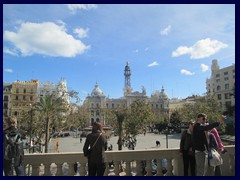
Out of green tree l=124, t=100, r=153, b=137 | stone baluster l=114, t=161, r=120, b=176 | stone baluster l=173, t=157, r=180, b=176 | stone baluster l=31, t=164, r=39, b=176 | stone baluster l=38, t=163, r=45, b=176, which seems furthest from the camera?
green tree l=124, t=100, r=153, b=137

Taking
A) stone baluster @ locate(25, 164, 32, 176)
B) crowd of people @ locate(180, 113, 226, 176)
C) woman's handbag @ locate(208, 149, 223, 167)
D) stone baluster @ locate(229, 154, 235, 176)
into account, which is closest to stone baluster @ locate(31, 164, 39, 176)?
stone baluster @ locate(25, 164, 32, 176)

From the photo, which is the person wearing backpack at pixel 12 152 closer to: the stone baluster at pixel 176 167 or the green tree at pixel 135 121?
the stone baluster at pixel 176 167

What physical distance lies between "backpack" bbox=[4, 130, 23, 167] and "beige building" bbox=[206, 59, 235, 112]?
6794 centimetres

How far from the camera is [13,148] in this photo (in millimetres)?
5422

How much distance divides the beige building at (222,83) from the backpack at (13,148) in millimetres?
67936

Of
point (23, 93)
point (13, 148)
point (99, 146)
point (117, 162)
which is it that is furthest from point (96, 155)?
point (23, 93)

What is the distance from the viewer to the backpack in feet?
17.7

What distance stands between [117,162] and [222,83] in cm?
7295

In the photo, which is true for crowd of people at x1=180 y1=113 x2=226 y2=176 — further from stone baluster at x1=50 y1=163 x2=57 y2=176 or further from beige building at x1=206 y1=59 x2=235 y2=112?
beige building at x1=206 y1=59 x2=235 y2=112

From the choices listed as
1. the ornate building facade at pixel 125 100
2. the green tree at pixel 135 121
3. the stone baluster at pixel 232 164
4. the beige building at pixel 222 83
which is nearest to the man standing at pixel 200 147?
the stone baluster at pixel 232 164

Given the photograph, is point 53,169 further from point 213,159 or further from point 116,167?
point 213,159
